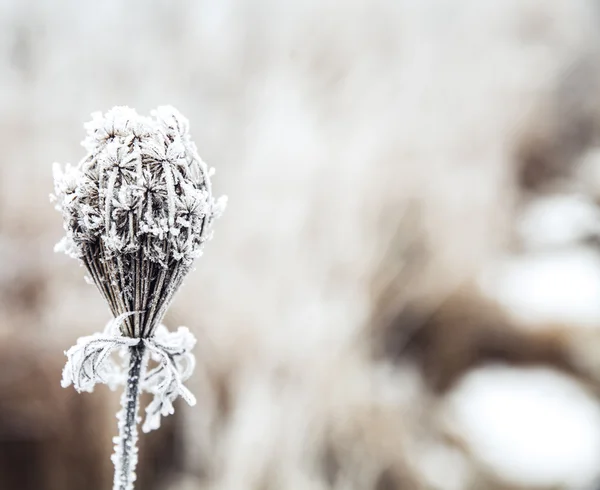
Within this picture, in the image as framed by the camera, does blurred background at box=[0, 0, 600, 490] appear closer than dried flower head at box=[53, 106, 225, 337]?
No

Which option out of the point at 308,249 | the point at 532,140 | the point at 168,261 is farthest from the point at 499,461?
the point at 168,261

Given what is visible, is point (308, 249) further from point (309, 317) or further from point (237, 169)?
point (237, 169)

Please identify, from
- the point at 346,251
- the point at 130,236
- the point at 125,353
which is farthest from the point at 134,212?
the point at 346,251

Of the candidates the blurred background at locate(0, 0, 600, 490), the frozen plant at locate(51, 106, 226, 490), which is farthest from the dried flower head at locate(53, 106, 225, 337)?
the blurred background at locate(0, 0, 600, 490)

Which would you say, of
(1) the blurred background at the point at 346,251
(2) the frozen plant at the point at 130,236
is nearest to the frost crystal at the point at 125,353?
(2) the frozen plant at the point at 130,236

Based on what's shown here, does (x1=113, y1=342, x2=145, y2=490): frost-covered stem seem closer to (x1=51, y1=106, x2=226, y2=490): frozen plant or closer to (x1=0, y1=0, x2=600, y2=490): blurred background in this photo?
(x1=51, y1=106, x2=226, y2=490): frozen plant

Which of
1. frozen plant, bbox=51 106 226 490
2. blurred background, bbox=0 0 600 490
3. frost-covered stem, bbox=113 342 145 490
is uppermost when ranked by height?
blurred background, bbox=0 0 600 490

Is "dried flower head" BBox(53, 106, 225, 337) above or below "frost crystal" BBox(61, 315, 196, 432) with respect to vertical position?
above

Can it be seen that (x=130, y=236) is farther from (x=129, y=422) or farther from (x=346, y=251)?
(x=346, y=251)
